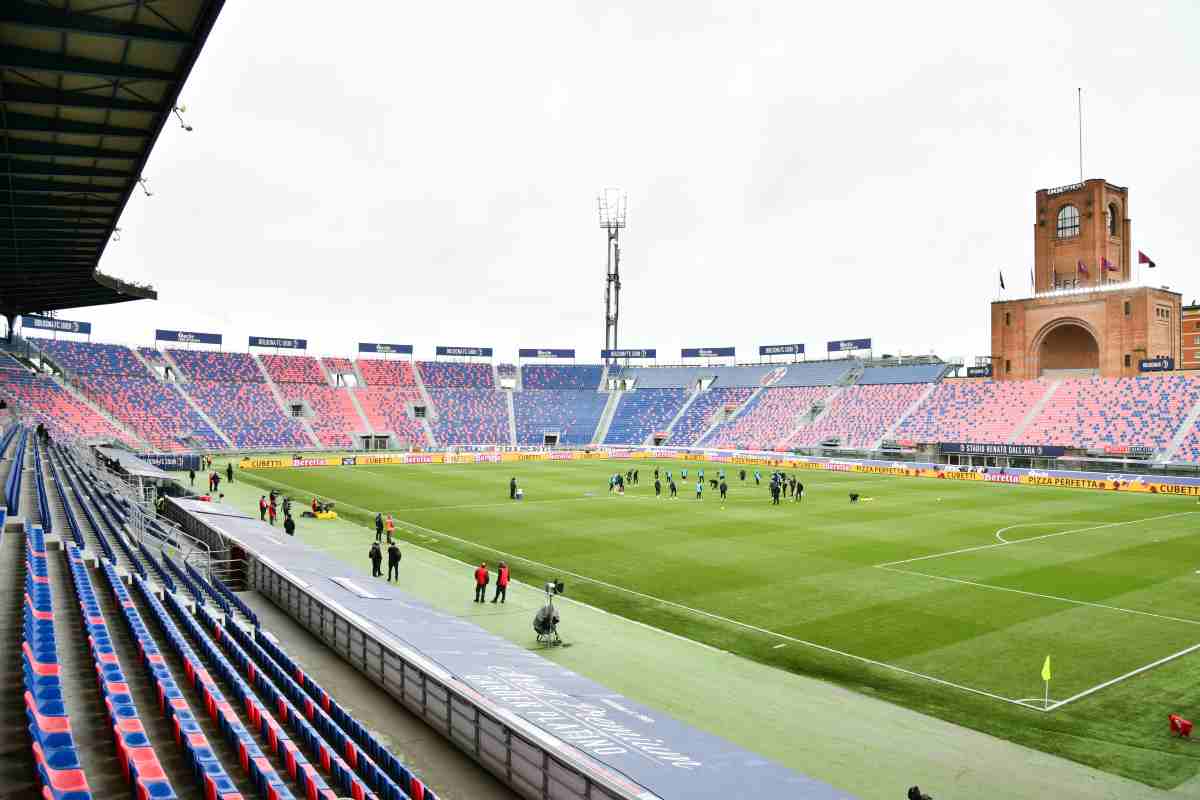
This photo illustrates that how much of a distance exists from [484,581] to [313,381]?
75865 millimetres

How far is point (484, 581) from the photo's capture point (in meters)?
20.1

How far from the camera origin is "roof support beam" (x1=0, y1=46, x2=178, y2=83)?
13.8 metres

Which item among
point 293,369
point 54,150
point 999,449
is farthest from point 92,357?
point 999,449

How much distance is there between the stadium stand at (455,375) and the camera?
98.1 metres

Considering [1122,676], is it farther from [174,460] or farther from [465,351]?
[465,351]

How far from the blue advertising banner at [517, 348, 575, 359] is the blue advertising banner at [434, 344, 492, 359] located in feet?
14.0

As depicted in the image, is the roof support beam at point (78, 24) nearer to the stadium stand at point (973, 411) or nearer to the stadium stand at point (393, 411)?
the stadium stand at point (973, 411)

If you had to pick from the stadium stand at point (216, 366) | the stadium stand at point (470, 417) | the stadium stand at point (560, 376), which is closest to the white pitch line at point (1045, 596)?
the stadium stand at point (470, 417)

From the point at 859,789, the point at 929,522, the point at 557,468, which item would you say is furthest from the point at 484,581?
the point at 557,468

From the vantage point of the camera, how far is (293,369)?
90.4 meters

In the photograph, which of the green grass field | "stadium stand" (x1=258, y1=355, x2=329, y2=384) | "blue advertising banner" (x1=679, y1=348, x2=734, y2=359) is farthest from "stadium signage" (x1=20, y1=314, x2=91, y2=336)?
"blue advertising banner" (x1=679, y1=348, x2=734, y2=359)

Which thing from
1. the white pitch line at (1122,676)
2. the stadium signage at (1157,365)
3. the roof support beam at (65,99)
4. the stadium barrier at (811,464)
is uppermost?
the roof support beam at (65,99)

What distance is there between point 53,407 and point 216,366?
80.7 feet

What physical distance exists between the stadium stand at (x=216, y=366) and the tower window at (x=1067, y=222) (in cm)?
8089
